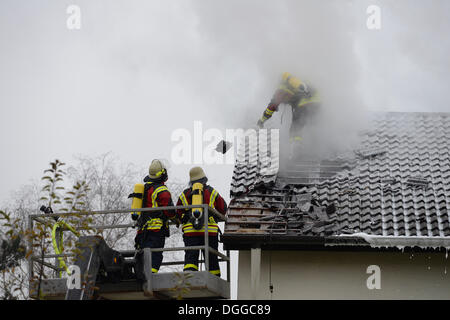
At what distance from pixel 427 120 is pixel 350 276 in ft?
16.9

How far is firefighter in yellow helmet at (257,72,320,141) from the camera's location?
42.0 feet

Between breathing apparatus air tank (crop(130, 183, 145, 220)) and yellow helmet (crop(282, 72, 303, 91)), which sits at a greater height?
yellow helmet (crop(282, 72, 303, 91))

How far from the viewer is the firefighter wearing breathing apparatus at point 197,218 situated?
945 centimetres

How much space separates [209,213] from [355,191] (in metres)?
2.74

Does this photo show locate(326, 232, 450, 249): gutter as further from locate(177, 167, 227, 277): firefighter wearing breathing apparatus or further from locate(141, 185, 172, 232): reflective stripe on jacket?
locate(141, 185, 172, 232): reflective stripe on jacket

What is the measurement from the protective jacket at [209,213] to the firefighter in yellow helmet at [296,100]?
3238 mm

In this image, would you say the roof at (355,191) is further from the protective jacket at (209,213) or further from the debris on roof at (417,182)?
the protective jacket at (209,213)

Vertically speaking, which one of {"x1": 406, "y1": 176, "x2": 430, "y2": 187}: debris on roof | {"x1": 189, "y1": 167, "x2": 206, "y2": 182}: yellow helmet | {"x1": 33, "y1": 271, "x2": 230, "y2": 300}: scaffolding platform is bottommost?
{"x1": 33, "y1": 271, "x2": 230, "y2": 300}: scaffolding platform

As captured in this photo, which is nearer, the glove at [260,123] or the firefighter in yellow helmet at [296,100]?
the firefighter in yellow helmet at [296,100]

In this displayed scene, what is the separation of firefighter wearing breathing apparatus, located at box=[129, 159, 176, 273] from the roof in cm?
96

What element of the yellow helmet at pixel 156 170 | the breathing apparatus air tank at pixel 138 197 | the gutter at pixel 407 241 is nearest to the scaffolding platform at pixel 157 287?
the breathing apparatus air tank at pixel 138 197

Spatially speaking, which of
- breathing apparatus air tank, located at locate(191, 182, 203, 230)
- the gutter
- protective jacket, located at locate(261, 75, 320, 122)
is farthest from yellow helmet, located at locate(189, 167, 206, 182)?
protective jacket, located at locate(261, 75, 320, 122)

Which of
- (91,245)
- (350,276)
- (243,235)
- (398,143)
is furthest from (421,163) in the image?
(91,245)

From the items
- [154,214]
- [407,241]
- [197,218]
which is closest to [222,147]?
[154,214]
